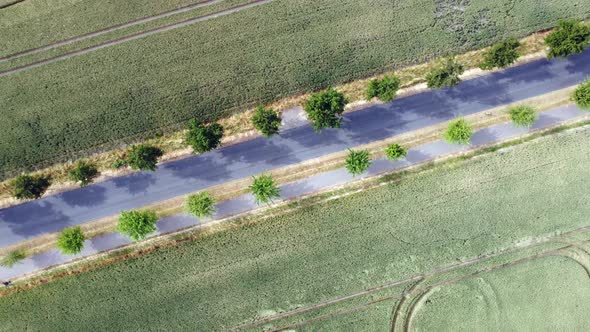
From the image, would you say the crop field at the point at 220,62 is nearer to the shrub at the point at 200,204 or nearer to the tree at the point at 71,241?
the tree at the point at 71,241

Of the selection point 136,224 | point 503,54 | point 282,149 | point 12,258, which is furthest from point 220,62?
point 12,258

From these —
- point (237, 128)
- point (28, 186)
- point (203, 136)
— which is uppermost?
point (237, 128)

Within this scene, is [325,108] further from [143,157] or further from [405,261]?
[143,157]

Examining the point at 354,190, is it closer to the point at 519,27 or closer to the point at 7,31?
the point at 519,27

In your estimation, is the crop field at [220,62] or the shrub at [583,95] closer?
the shrub at [583,95]

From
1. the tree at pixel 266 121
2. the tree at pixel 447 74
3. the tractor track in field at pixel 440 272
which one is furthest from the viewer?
the tractor track in field at pixel 440 272

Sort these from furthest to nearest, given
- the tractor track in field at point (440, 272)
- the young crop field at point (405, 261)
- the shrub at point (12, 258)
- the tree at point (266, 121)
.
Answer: the tractor track in field at point (440, 272) < the young crop field at point (405, 261) < the shrub at point (12, 258) < the tree at point (266, 121)

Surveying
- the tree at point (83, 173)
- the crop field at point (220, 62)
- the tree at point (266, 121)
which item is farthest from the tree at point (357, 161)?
the tree at point (83, 173)
